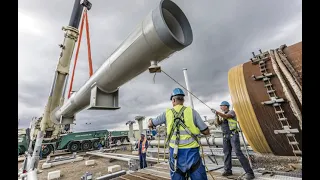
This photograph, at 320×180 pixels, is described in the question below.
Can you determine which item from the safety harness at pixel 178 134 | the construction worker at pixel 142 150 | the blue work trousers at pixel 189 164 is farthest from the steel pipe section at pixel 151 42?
the construction worker at pixel 142 150

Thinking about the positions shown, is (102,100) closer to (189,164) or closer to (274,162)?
(189,164)

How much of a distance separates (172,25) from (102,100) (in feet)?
7.34

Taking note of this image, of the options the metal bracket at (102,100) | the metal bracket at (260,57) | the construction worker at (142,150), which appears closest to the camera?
the metal bracket at (102,100)

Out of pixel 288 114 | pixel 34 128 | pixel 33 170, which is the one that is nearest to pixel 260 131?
pixel 288 114

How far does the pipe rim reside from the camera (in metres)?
1.96

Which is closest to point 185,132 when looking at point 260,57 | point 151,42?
point 151,42

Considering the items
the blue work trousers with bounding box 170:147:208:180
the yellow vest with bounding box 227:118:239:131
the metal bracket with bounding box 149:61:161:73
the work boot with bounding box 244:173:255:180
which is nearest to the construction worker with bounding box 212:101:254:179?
the yellow vest with bounding box 227:118:239:131

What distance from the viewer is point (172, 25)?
222 centimetres

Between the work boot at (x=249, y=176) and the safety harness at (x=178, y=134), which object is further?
the work boot at (x=249, y=176)

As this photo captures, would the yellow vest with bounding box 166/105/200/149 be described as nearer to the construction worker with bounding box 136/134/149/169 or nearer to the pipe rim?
the pipe rim

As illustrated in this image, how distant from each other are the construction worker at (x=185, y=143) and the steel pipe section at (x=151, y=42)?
3.42ft

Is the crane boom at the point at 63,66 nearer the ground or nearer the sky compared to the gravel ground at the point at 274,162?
nearer the sky

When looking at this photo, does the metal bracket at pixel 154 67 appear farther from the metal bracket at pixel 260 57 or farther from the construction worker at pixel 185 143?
the metal bracket at pixel 260 57

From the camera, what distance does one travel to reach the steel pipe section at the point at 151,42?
2000 millimetres
